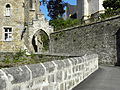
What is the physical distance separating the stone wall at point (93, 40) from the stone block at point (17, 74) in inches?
558

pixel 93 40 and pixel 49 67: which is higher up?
pixel 93 40

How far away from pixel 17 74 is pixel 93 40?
1709cm

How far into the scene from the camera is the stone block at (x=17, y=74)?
7.88 feet

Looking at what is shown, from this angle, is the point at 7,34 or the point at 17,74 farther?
the point at 7,34

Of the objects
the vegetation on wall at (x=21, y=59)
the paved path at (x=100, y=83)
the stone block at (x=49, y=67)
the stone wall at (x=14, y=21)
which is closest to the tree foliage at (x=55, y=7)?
the stone wall at (x=14, y=21)

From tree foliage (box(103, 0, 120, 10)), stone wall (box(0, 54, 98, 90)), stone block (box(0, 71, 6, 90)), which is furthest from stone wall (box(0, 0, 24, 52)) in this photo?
stone block (box(0, 71, 6, 90))

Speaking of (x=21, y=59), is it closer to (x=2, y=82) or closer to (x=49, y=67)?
(x=49, y=67)

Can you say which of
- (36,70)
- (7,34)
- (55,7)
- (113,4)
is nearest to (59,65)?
(36,70)

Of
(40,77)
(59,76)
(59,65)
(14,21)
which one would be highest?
(14,21)

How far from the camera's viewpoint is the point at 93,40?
19.0 meters

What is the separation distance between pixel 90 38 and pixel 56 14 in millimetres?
21632

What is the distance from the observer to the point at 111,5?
999 inches

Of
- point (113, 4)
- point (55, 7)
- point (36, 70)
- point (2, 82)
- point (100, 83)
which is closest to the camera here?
point (2, 82)

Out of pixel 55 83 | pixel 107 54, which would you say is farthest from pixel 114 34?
pixel 55 83
